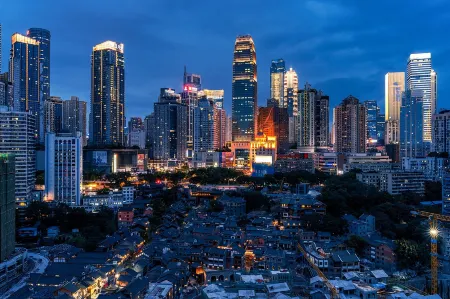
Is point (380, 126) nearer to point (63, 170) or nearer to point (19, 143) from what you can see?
point (63, 170)

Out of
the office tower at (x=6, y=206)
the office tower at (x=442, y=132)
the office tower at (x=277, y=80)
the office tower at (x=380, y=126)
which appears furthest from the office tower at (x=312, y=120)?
the office tower at (x=6, y=206)

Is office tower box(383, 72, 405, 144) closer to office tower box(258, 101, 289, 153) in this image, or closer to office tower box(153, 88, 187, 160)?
office tower box(258, 101, 289, 153)

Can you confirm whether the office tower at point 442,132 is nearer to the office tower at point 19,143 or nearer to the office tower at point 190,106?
the office tower at point 190,106

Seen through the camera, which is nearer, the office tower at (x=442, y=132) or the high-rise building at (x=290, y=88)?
the office tower at (x=442, y=132)

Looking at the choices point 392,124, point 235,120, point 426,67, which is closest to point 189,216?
point 235,120

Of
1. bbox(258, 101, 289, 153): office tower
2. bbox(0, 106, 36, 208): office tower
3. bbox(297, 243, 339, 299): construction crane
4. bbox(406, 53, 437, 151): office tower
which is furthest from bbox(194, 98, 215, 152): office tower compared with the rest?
bbox(297, 243, 339, 299): construction crane
